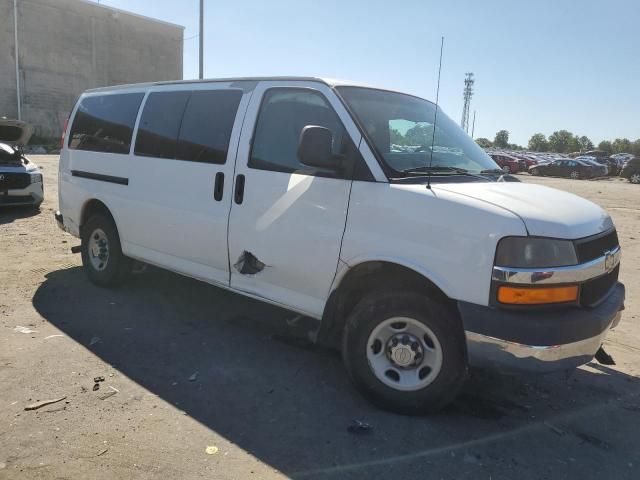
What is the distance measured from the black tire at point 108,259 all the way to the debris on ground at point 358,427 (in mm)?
3322

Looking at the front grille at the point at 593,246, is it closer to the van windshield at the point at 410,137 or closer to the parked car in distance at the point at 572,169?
the van windshield at the point at 410,137

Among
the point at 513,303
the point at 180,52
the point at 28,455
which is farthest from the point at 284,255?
the point at 180,52

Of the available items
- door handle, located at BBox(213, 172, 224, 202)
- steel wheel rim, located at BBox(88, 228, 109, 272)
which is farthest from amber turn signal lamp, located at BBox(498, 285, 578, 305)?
steel wheel rim, located at BBox(88, 228, 109, 272)

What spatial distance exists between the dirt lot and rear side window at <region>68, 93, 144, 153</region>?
1660 millimetres

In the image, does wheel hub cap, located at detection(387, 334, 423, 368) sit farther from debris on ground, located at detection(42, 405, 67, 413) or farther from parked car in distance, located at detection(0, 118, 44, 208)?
parked car in distance, located at detection(0, 118, 44, 208)

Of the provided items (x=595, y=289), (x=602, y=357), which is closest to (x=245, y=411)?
(x=595, y=289)

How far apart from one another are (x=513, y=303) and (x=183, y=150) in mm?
3023

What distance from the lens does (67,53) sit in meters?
39.6

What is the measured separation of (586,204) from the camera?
354 cm

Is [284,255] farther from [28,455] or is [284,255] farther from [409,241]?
[28,455]

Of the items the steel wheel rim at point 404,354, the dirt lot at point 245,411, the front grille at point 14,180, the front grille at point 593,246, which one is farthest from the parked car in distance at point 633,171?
the steel wheel rim at point 404,354

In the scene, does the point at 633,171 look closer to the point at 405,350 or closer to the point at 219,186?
the point at 219,186

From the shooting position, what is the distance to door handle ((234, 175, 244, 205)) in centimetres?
402

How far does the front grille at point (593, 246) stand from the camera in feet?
9.77
